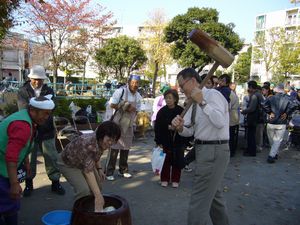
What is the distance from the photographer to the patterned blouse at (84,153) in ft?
9.89

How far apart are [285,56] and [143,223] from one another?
108 feet

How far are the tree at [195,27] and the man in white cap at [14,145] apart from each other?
17684 millimetres

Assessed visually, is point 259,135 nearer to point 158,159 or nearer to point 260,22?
point 158,159

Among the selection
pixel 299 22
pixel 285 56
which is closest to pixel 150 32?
pixel 285 56

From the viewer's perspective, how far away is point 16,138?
2514 mm

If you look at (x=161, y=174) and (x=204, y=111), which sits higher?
(x=204, y=111)

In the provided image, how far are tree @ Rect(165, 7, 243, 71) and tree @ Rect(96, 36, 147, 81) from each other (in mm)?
3915

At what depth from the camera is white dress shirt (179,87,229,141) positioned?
9.46ft

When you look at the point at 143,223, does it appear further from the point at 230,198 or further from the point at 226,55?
the point at 226,55

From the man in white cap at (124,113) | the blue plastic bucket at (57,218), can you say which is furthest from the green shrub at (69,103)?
the blue plastic bucket at (57,218)

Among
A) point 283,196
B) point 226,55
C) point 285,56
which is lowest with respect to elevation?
point 283,196

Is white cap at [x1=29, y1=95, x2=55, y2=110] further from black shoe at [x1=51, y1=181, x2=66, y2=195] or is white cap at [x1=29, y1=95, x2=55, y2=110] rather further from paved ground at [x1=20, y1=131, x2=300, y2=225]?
black shoe at [x1=51, y1=181, x2=66, y2=195]

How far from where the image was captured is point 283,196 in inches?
208

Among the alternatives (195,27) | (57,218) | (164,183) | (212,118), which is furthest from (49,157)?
(195,27)
